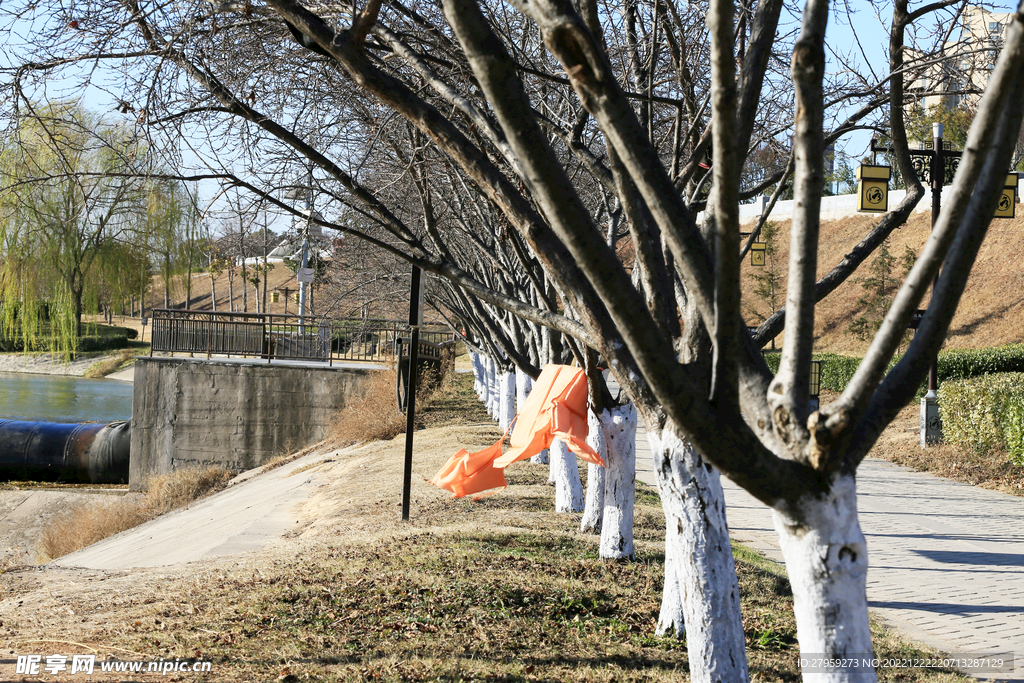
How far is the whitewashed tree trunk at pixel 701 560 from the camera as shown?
3795 millimetres

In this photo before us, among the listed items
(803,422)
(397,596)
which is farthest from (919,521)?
(803,422)

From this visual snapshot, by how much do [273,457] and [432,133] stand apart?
58.9 ft

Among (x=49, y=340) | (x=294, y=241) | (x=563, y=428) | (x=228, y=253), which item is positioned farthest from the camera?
(x=49, y=340)

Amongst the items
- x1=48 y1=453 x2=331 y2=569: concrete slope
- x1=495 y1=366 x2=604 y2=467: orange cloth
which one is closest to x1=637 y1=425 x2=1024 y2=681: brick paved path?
x1=495 y1=366 x2=604 y2=467: orange cloth

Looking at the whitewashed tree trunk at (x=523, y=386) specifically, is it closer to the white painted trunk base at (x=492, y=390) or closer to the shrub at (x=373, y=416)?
the shrub at (x=373, y=416)

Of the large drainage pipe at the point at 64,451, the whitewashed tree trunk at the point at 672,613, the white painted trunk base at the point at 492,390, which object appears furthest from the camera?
the white painted trunk base at the point at 492,390

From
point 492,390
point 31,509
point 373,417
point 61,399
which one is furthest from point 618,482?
point 61,399

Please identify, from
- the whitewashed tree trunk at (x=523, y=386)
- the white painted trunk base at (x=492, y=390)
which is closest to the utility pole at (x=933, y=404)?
the whitewashed tree trunk at (x=523, y=386)

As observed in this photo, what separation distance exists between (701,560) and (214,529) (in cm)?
873

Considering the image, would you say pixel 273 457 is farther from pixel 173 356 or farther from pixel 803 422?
pixel 803 422

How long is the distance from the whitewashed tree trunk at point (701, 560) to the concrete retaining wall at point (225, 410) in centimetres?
1727

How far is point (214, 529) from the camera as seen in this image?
10961 millimetres

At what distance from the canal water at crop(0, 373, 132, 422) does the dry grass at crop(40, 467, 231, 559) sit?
907 cm

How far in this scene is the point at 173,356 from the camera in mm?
20797
